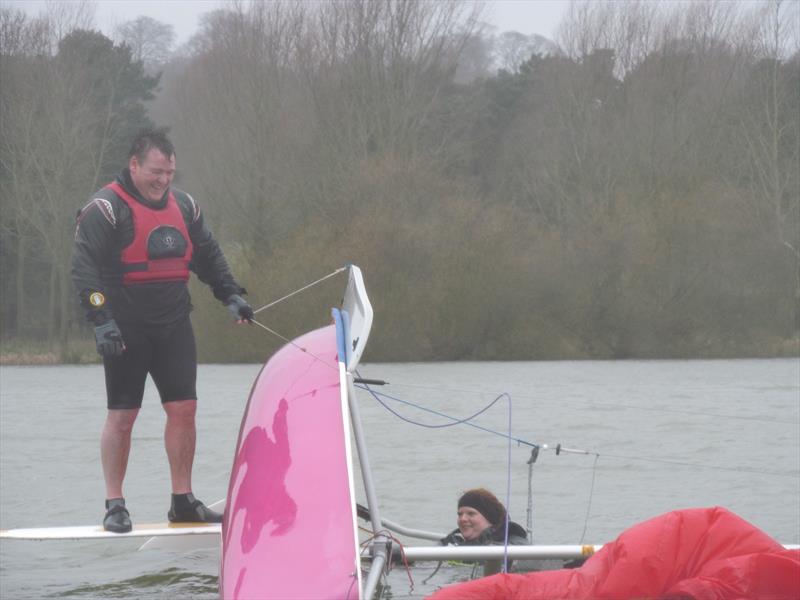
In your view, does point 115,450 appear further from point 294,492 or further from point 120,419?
point 294,492

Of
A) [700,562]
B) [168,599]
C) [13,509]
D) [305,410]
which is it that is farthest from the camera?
[13,509]

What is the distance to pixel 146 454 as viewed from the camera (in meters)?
13.8

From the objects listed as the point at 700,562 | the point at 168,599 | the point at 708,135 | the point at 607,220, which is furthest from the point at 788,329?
the point at 700,562

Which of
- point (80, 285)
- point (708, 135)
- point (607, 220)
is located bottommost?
point (80, 285)

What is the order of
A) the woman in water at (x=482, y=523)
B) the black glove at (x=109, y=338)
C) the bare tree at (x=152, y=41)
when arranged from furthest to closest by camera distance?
the bare tree at (x=152, y=41) → the woman in water at (x=482, y=523) → the black glove at (x=109, y=338)

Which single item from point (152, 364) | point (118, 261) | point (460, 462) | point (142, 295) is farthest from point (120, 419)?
point (460, 462)

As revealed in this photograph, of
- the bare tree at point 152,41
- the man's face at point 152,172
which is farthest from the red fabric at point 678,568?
the bare tree at point 152,41

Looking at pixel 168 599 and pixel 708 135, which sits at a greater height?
pixel 708 135

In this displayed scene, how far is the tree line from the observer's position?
2780 centimetres

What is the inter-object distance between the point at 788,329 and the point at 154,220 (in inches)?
964

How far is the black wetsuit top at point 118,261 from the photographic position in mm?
5145

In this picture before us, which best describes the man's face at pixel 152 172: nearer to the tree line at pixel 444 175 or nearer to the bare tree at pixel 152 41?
the tree line at pixel 444 175

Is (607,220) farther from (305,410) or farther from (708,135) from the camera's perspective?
(305,410)

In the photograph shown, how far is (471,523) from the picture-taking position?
5992 mm
